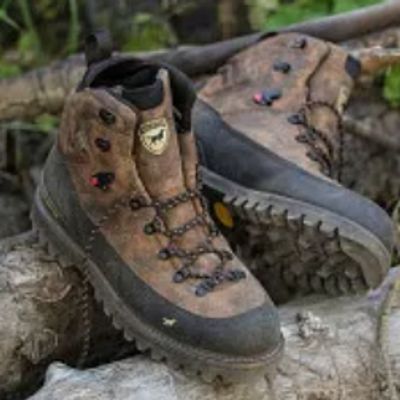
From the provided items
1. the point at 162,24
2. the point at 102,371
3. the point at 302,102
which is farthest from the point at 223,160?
the point at 162,24

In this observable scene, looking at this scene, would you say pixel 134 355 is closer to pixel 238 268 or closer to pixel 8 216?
pixel 238 268

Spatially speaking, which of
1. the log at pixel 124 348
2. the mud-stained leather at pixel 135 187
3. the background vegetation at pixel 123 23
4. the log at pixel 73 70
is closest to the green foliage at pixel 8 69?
the background vegetation at pixel 123 23

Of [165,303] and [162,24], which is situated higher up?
[165,303]

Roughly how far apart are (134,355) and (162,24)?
5.15ft

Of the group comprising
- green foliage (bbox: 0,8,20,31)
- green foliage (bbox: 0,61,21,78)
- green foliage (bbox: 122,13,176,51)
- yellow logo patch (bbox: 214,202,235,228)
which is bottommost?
green foliage (bbox: 122,13,176,51)

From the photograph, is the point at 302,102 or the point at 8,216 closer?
the point at 302,102

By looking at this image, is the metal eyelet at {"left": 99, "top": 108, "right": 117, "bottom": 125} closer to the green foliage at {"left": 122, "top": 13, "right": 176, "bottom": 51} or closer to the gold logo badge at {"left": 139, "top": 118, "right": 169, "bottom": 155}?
the gold logo badge at {"left": 139, "top": 118, "right": 169, "bottom": 155}

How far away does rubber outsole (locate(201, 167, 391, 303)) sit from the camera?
6.96ft

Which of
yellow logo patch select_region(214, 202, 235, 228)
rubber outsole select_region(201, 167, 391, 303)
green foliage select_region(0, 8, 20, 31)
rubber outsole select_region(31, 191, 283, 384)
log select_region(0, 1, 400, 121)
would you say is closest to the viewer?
rubber outsole select_region(31, 191, 283, 384)

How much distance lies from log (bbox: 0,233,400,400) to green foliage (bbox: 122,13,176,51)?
1.24 meters

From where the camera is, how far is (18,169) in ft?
10.5

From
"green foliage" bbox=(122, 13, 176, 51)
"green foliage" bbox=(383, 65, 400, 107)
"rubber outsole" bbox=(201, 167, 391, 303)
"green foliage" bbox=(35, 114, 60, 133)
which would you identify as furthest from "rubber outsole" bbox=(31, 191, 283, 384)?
"green foliage" bbox=(122, 13, 176, 51)

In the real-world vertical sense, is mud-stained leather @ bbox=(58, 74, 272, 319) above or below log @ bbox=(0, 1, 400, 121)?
above

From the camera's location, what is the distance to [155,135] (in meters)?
2.05
